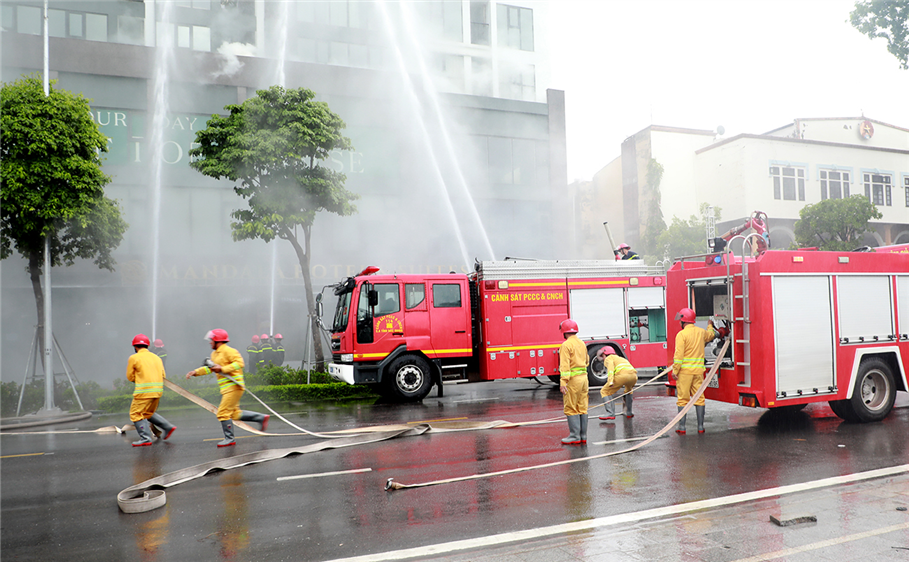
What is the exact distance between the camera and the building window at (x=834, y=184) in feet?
117

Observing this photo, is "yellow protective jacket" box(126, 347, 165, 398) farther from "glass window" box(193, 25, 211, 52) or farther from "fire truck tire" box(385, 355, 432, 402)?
"glass window" box(193, 25, 211, 52)

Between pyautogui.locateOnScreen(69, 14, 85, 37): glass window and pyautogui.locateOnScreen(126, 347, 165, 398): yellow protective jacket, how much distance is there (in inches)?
768

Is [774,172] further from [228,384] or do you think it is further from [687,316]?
[228,384]

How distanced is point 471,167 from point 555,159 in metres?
4.67

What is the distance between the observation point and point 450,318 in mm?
13242

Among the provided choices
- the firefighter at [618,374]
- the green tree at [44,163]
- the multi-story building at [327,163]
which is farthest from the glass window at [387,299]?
the multi-story building at [327,163]

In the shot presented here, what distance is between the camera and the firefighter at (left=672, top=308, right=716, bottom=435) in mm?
8523

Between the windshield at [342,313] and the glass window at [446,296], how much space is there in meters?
1.85

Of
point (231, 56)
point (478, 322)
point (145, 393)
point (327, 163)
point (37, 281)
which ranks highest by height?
point (231, 56)

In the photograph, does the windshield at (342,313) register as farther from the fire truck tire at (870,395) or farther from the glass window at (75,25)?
the glass window at (75,25)

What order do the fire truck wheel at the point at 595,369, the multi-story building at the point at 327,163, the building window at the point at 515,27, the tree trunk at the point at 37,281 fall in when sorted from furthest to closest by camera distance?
1. the building window at the point at 515,27
2. the multi-story building at the point at 327,163
3. the tree trunk at the point at 37,281
4. the fire truck wheel at the point at 595,369

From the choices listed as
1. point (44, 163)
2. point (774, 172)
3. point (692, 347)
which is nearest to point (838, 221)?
point (774, 172)

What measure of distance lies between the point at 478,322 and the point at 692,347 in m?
5.82

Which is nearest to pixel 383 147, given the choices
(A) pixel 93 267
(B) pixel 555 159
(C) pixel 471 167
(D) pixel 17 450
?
(C) pixel 471 167
